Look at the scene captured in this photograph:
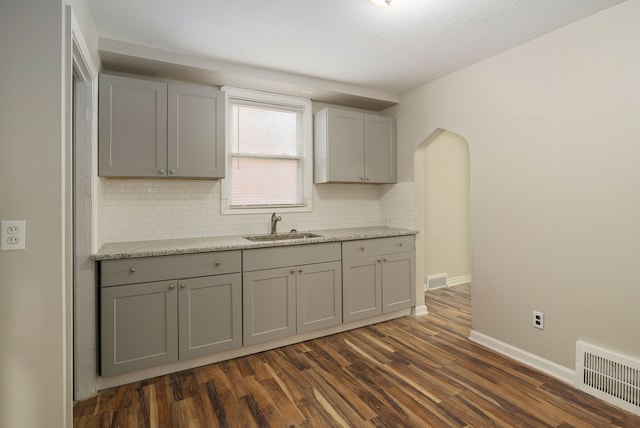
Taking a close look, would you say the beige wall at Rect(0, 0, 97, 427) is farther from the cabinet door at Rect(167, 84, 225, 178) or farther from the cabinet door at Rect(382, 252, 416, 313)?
the cabinet door at Rect(382, 252, 416, 313)

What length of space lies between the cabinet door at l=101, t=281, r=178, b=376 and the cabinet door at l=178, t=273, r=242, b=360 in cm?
7

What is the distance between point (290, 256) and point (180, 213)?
115 centimetres

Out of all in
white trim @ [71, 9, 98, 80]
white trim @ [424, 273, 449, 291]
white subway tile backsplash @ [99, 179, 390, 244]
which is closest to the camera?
white trim @ [71, 9, 98, 80]

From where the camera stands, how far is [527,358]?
268 centimetres

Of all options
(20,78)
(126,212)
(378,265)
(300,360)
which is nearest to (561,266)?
(378,265)

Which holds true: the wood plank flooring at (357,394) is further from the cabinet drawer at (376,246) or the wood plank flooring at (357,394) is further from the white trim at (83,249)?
the cabinet drawer at (376,246)

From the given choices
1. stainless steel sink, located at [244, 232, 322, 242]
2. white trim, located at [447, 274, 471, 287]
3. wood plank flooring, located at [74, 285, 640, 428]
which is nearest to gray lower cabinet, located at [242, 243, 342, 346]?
wood plank flooring, located at [74, 285, 640, 428]

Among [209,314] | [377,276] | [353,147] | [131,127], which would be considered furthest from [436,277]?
[131,127]

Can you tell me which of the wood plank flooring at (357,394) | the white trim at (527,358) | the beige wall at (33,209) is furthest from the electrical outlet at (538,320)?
the beige wall at (33,209)

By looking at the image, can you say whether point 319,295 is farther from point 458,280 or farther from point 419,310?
point 458,280

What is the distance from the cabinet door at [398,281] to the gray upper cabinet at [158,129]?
1996 millimetres

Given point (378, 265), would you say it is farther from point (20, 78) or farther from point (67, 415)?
point (20, 78)

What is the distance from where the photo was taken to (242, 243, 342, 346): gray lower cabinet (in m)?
2.84

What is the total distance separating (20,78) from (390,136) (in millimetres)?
3401
